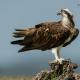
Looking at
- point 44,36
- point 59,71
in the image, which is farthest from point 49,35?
point 59,71

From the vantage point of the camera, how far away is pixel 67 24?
53.6 ft

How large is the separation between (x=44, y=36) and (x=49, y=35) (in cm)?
13

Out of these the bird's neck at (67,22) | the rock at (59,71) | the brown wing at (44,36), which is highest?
the bird's neck at (67,22)

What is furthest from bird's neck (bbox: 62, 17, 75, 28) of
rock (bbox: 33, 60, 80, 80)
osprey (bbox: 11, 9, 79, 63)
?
rock (bbox: 33, 60, 80, 80)

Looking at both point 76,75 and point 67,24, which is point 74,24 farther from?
point 76,75

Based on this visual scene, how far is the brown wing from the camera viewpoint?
16.5m

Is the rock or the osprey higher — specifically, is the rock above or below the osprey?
below

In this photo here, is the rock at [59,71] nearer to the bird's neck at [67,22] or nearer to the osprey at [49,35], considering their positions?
the osprey at [49,35]

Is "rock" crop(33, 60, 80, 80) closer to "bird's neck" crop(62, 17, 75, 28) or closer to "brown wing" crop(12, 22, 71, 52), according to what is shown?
"brown wing" crop(12, 22, 71, 52)

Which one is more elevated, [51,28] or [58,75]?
[51,28]

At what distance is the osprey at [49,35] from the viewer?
16.4 metres

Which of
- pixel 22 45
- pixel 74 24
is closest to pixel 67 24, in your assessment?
pixel 74 24

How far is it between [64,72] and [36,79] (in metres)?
0.66

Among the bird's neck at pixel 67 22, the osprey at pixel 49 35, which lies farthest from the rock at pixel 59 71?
the bird's neck at pixel 67 22
